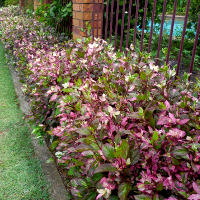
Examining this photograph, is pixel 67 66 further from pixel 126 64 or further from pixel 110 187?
pixel 110 187

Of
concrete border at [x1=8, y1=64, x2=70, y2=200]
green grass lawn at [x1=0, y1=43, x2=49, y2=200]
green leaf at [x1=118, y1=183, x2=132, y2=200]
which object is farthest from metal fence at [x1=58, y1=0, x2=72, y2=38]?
green leaf at [x1=118, y1=183, x2=132, y2=200]

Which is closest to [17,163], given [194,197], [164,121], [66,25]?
[164,121]

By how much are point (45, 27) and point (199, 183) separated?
207 inches

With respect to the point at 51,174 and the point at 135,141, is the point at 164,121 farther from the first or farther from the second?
the point at 51,174

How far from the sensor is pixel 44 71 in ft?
8.55

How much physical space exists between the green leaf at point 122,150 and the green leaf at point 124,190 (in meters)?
0.14

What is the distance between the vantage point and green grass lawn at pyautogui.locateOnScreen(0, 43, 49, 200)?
7.58ft

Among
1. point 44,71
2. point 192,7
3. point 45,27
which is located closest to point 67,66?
point 44,71

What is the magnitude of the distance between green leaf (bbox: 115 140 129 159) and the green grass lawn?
137 centimetres

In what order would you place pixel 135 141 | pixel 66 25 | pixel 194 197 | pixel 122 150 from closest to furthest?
pixel 194 197 < pixel 122 150 < pixel 135 141 < pixel 66 25

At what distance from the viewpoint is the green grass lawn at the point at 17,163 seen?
91.0 inches

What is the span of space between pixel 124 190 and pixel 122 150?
0.62 ft

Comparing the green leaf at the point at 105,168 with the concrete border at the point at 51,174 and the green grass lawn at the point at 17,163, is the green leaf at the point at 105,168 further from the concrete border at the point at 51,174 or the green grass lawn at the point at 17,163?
the green grass lawn at the point at 17,163

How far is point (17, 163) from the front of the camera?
2.71 metres
